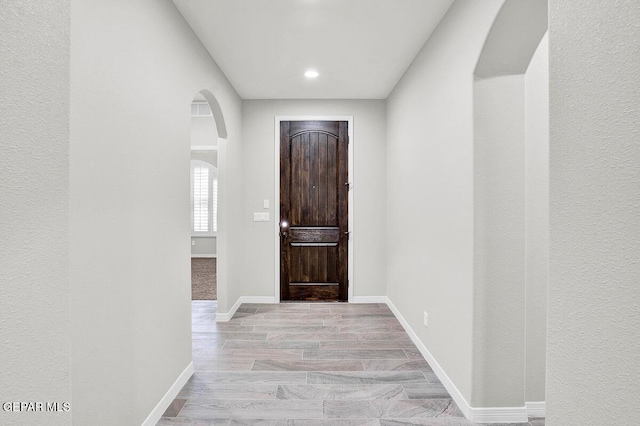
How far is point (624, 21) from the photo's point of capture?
88cm

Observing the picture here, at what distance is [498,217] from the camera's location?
215 centimetres

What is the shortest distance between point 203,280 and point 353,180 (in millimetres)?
3206

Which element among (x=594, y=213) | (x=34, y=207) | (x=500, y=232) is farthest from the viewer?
(x=500, y=232)

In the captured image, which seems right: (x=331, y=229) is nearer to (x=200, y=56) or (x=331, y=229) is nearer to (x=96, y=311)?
(x=200, y=56)

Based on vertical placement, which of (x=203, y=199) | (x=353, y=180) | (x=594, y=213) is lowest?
(x=594, y=213)

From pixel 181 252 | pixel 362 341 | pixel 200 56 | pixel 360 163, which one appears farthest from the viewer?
pixel 360 163

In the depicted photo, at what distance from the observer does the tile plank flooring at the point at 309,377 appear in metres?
2.24

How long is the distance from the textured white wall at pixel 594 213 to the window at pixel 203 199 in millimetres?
8824

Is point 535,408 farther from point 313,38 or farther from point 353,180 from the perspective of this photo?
point 353,180

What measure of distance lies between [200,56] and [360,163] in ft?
8.02

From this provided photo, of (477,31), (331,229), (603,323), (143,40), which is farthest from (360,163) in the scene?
(603,323)

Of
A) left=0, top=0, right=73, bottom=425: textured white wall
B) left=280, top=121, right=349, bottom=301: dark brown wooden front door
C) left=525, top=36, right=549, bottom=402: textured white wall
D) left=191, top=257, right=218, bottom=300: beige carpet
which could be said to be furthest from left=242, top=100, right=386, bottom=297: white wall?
left=0, top=0, right=73, bottom=425: textured white wall

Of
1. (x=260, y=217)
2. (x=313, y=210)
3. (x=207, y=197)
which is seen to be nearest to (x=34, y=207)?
→ (x=260, y=217)

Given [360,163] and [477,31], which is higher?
[477,31]
